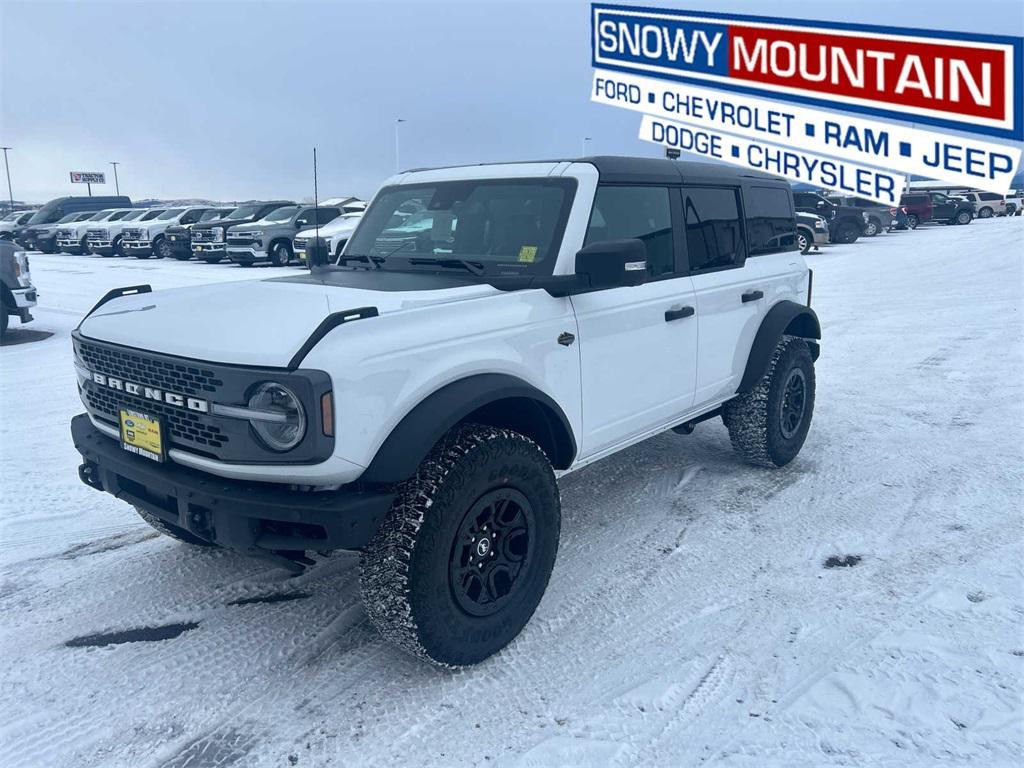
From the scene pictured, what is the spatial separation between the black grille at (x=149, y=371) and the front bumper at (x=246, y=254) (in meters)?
17.5

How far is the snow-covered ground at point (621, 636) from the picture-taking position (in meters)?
2.73

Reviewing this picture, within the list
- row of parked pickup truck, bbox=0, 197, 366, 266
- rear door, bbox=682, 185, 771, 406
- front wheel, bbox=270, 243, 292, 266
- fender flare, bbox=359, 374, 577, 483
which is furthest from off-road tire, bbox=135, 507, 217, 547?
front wheel, bbox=270, 243, 292, 266

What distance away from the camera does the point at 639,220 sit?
13.9 ft

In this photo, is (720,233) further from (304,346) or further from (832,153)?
(832,153)

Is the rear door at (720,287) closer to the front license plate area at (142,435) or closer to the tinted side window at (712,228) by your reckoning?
the tinted side window at (712,228)

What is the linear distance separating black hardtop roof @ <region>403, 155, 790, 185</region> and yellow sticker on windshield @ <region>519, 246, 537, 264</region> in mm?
562

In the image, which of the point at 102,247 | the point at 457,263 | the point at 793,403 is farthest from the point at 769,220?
the point at 102,247

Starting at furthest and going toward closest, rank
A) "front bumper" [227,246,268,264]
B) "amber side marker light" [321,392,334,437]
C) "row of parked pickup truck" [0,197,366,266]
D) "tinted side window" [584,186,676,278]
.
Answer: "row of parked pickup truck" [0,197,366,266] → "front bumper" [227,246,268,264] → "tinted side window" [584,186,676,278] → "amber side marker light" [321,392,334,437]

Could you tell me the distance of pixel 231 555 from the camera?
4.19 metres

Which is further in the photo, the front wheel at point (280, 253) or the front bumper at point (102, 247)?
the front bumper at point (102, 247)

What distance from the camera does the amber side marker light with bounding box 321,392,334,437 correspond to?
8.52 feet

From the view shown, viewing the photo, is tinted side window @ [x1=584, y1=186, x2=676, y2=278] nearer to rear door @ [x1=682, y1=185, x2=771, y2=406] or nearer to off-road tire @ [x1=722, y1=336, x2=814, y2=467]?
rear door @ [x1=682, y1=185, x2=771, y2=406]

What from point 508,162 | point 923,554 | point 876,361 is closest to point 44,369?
point 508,162

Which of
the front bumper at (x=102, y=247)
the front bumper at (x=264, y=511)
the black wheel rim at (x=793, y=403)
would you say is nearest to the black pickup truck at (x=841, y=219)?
the front bumper at (x=102, y=247)
